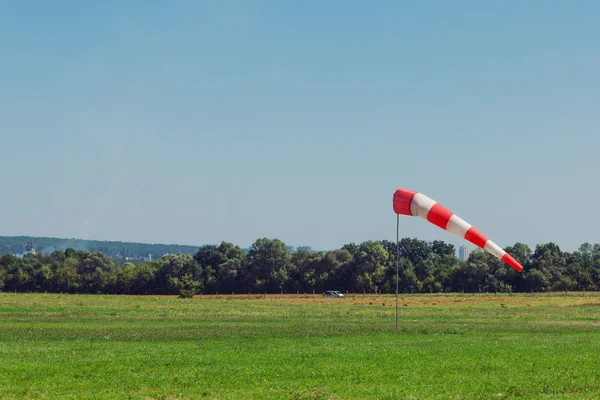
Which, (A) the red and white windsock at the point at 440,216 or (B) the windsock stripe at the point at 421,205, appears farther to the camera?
(B) the windsock stripe at the point at 421,205

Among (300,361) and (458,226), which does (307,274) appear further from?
(300,361)

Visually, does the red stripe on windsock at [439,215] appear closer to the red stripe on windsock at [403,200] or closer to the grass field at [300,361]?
the red stripe on windsock at [403,200]

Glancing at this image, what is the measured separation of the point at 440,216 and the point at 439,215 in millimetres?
90

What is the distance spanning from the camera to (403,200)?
130ft

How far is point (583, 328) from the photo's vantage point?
165ft

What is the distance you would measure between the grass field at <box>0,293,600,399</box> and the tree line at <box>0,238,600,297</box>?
275 feet

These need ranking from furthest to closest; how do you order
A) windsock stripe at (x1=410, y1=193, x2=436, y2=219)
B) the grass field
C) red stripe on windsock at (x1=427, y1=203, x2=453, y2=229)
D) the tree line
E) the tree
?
the tree, the tree line, windsock stripe at (x1=410, y1=193, x2=436, y2=219), red stripe on windsock at (x1=427, y1=203, x2=453, y2=229), the grass field

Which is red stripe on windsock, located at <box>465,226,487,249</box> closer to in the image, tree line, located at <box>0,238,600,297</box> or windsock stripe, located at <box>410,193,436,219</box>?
windsock stripe, located at <box>410,193,436,219</box>

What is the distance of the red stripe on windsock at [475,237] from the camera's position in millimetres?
35312

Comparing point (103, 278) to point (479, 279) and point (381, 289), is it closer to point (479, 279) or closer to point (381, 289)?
point (381, 289)

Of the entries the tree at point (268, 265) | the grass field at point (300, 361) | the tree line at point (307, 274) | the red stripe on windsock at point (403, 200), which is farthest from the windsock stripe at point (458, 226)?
the tree at point (268, 265)

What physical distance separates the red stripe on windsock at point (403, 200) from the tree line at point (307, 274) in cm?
9657

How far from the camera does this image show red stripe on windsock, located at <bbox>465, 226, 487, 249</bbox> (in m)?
35.3

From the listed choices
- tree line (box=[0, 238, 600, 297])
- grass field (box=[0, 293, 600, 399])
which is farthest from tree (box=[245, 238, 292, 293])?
grass field (box=[0, 293, 600, 399])
